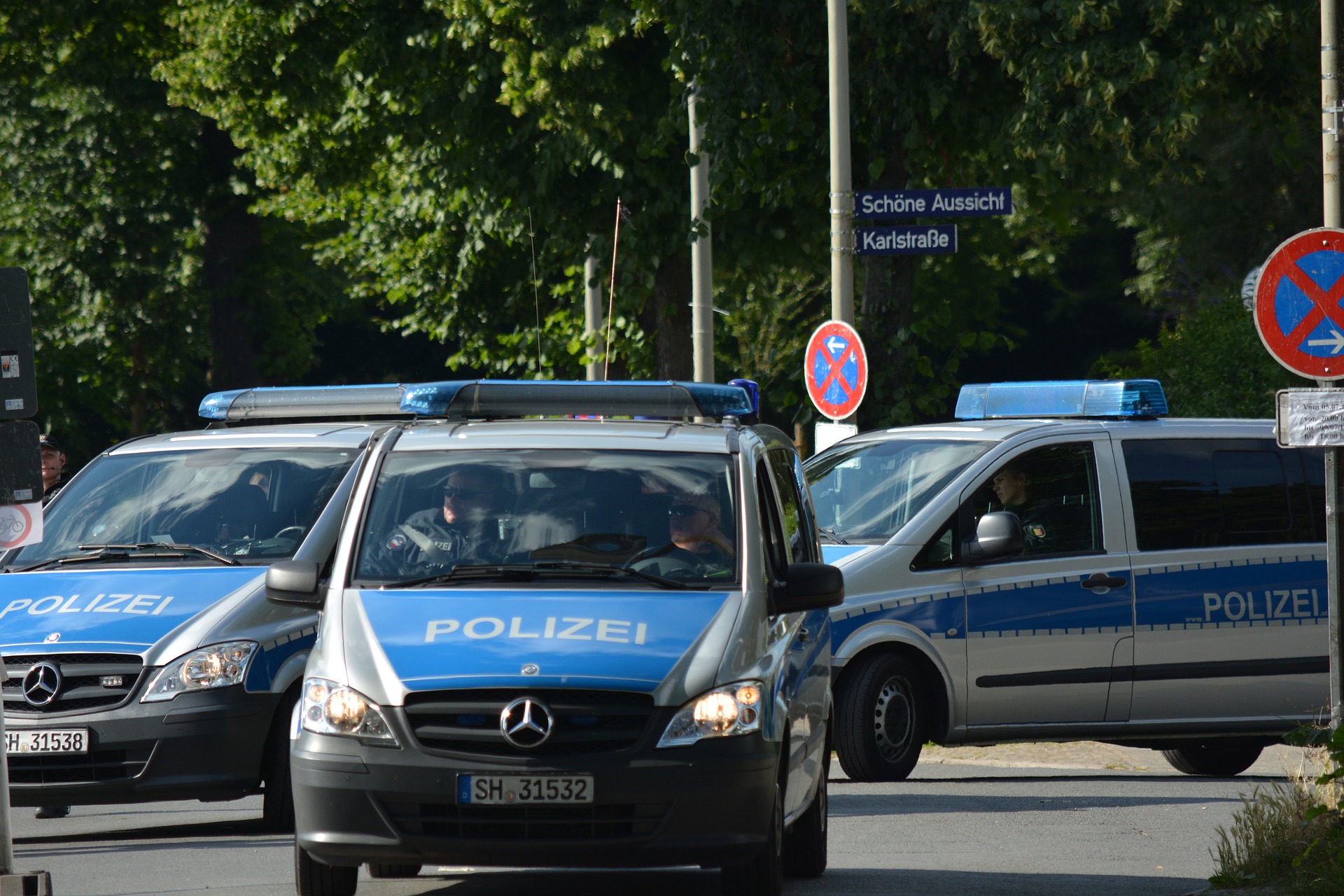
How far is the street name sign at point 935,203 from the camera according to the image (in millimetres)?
15141

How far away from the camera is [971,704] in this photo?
1038 cm

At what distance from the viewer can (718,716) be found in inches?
Answer: 231

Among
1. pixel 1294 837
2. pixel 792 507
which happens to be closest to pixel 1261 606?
pixel 792 507

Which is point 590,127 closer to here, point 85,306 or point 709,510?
point 709,510

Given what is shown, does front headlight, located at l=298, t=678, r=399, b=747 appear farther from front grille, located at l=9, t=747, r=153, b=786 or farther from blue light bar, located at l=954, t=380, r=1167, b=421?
blue light bar, located at l=954, t=380, r=1167, b=421

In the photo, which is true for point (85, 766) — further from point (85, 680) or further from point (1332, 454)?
point (1332, 454)

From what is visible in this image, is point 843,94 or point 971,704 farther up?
→ point 843,94

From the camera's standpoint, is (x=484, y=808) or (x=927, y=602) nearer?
(x=484, y=808)

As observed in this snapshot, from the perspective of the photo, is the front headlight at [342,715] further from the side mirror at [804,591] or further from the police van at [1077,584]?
the police van at [1077,584]

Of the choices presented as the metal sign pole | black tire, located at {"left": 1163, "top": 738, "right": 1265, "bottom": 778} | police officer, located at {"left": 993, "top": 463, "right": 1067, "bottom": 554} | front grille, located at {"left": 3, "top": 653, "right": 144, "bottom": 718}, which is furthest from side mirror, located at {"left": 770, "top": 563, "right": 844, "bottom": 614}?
black tire, located at {"left": 1163, "top": 738, "right": 1265, "bottom": 778}

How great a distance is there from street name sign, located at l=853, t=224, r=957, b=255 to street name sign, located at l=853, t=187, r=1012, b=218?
0.12m

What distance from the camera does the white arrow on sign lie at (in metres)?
8.57

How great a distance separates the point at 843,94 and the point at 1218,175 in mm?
20597

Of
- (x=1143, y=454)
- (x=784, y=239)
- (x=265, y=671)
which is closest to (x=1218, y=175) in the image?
(x=784, y=239)
